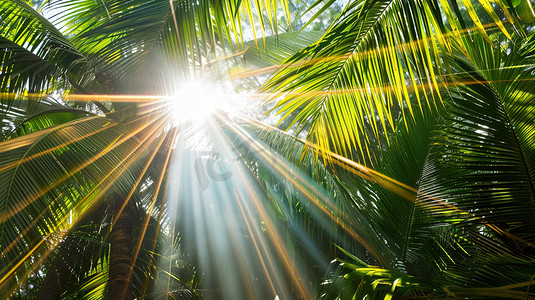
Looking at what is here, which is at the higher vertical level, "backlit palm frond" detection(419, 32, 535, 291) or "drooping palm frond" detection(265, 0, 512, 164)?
"drooping palm frond" detection(265, 0, 512, 164)

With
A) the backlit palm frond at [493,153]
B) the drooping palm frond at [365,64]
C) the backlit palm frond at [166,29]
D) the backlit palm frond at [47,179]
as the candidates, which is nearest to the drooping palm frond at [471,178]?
the backlit palm frond at [493,153]

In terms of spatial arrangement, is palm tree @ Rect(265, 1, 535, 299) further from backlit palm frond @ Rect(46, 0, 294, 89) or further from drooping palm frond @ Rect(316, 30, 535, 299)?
backlit palm frond @ Rect(46, 0, 294, 89)

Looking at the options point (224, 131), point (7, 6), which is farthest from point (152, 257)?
point (7, 6)

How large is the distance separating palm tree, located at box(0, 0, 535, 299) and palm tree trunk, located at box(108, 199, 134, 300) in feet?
0.05

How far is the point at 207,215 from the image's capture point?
5.64 m

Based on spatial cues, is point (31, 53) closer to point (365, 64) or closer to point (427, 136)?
point (365, 64)

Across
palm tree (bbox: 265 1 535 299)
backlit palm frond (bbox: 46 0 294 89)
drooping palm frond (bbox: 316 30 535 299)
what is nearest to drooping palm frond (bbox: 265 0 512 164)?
palm tree (bbox: 265 1 535 299)

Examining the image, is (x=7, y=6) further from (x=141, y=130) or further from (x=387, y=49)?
(x=387, y=49)

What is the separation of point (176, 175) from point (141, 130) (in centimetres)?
92

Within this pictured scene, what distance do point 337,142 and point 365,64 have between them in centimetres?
41

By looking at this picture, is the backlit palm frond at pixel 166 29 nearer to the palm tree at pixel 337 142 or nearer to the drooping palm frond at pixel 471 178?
the palm tree at pixel 337 142

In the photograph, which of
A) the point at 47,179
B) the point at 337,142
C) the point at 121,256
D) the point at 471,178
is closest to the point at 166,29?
the point at 337,142

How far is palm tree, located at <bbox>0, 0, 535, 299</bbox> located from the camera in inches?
67.1

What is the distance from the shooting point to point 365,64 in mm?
1659
